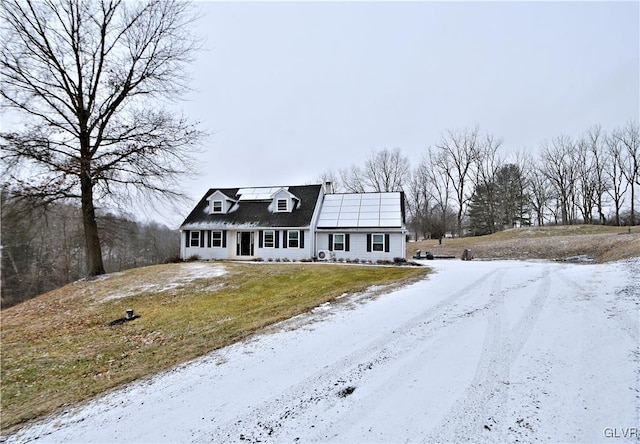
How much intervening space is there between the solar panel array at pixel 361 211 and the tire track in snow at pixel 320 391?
14.1 meters

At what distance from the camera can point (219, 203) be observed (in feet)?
73.9

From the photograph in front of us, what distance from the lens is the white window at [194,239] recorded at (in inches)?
849

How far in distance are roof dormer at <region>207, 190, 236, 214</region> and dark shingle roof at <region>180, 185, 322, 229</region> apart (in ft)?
1.27

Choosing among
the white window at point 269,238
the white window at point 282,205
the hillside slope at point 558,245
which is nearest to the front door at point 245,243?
the white window at point 269,238

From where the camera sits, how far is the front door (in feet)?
69.0

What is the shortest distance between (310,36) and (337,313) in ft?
Answer: 54.6

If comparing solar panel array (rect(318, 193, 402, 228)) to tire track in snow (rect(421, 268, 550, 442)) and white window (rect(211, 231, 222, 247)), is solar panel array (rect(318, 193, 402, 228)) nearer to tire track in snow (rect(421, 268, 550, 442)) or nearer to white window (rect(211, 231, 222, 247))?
white window (rect(211, 231, 222, 247))

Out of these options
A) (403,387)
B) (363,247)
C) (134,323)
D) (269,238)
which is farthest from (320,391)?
(269,238)

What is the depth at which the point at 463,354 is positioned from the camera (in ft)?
14.7

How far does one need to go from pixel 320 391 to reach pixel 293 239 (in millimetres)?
16560

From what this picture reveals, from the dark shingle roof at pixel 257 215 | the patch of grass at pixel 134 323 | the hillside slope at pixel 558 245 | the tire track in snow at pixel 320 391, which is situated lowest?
the patch of grass at pixel 134 323

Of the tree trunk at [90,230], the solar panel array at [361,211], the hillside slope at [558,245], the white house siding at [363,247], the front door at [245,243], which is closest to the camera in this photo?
the tree trunk at [90,230]

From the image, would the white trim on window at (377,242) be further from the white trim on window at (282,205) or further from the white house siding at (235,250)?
the white trim on window at (282,205)

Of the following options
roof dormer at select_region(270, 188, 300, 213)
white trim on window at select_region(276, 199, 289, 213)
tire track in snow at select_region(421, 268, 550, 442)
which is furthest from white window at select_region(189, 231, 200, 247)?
tire track in snow at select_region(421, 268, 550, 442)
